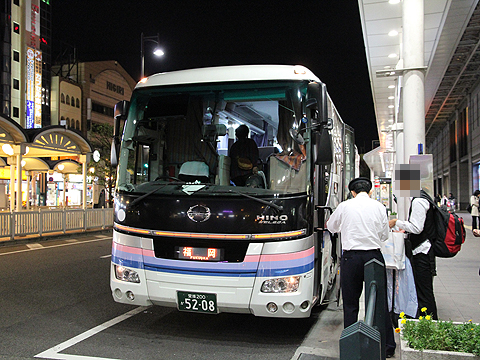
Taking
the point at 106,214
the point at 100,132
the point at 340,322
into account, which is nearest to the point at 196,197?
the point at 340,322

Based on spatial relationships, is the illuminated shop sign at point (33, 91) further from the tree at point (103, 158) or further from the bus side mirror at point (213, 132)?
the bus side mirror at point (213, 132)

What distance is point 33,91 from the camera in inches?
1494

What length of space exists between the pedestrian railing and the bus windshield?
1056 cm

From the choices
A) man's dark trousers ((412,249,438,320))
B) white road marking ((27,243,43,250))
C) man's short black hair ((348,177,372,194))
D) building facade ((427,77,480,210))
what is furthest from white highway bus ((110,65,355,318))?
building facade ((427,77,480,210))

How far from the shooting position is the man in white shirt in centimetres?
453

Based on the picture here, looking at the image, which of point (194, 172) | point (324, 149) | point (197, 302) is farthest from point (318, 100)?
point (197, 302)

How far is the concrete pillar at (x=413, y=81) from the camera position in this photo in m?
8.16

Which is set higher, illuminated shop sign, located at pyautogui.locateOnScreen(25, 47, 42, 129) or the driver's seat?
illuminated shop sign, located at pyautogui.locateOnScreen(25, 47, 42, 129)

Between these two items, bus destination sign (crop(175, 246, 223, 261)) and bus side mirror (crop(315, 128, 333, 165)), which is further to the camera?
bus side mirror (crop(315, 128, 333, 165))

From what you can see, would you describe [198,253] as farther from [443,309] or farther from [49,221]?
[49,221]

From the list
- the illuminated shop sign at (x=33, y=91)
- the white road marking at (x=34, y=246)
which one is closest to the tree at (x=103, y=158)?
the illuminated shop sign at (x=33, y=91)

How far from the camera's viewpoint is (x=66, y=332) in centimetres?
540

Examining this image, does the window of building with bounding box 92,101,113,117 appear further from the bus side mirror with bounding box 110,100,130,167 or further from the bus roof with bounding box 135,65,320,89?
the bus roof with bounding box 135,65,320,89

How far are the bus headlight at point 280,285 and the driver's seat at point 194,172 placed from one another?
1342 mm
